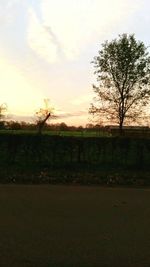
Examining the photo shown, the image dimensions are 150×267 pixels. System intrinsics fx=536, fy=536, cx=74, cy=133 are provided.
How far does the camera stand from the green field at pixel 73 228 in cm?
744

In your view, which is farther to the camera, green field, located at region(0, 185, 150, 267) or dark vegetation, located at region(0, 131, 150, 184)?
dark vegetation, located at region(0, 131, 150, 184)

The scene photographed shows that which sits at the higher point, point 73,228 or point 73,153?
point 73,153

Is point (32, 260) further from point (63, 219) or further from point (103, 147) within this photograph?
point (103, 147)

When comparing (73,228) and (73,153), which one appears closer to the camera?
(73,228)

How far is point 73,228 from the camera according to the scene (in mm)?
9375

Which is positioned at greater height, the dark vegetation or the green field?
the dark vegetation

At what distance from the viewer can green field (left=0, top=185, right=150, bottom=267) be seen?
744 cm

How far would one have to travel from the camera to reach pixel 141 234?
9094 mm

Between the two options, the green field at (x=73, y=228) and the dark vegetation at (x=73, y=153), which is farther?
the dark vegetation at (x=73, y=153)

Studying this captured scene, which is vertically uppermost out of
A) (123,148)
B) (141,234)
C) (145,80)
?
(145,80)

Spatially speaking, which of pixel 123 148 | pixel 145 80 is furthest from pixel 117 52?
pixel 123 148

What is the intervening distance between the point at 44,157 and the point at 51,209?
7.14 metres

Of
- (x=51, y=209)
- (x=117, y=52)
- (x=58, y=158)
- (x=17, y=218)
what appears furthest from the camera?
(x=117, y=52)

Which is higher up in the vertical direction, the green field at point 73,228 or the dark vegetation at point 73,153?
the dark vegetation at point 73,153
